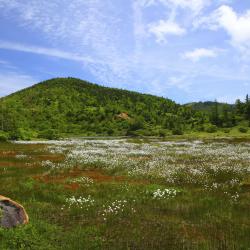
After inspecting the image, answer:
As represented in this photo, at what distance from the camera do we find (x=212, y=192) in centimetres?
2277

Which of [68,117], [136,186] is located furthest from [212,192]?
[68,117]

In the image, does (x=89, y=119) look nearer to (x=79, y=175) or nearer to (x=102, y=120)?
(x=102, y=120)

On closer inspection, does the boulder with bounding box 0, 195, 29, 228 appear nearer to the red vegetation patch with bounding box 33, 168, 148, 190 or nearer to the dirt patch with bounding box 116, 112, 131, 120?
the red vegetation patch with bounding box 33, 168, 148, 190

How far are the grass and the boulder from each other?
0.54 metres

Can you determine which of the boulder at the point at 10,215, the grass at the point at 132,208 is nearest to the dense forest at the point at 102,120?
the grass at the point at 132,208

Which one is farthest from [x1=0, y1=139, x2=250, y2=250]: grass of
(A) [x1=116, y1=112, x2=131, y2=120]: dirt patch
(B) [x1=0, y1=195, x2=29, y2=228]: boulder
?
(A) [x1=116, y1=112, x2=131, y2=120]: dirt patch

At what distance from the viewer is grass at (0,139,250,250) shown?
13.6 m

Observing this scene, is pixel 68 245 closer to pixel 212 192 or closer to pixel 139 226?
pixel 139 226

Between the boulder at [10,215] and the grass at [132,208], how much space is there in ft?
1.77

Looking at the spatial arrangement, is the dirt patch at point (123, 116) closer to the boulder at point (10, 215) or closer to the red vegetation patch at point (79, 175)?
the red vegetation patch at point (79, 175)

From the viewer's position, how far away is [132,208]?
59.0 feet

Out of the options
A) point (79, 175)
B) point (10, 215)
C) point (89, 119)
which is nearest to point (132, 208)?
point (10, 215)

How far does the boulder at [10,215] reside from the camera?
1435 centimetres

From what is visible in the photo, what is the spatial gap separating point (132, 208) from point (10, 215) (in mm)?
5678
